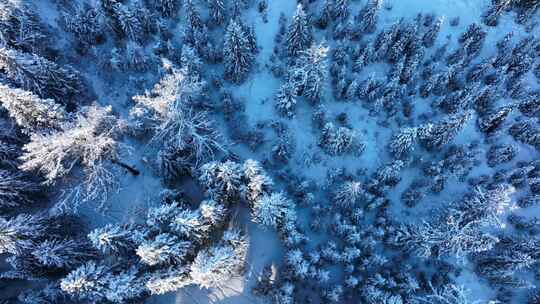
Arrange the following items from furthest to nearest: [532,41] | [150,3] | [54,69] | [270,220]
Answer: [150,3]
[532,41]
[54,69]
[270,220]

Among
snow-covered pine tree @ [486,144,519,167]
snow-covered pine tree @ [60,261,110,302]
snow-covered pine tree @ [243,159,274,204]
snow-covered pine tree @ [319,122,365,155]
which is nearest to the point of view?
snow-covered pine tree @ [60,261,110,302]

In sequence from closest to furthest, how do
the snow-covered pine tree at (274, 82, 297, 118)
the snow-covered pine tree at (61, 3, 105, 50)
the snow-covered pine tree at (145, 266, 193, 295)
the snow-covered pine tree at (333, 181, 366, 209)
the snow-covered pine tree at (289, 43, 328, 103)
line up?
the snow-covered pine tree at (145, 266, 193, 295) → the snow-covered pine tree at (333, 181, 366, 209) → the snow-covered pine tree at (289, 43, 328, 103) → the snow-covered pine tree at (274, 82, 297, 118) → the snow-covered pine tree at (61, 3, 105, 50)

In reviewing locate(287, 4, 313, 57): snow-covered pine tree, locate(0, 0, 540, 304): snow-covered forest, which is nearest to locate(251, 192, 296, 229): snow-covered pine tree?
locate(0, 0, 540, 304): snow-covered forest

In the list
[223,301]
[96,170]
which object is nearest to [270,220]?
[223,301]

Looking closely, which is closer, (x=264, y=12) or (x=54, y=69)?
(x=54, y=69)

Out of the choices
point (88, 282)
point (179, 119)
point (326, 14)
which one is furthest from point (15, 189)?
point (326, 14)

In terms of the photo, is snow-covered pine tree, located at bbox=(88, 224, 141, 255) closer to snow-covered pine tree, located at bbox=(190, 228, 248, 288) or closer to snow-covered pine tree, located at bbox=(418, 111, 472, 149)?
snow-covered pine tree, located at bbox=(190, 228, 248, 288)

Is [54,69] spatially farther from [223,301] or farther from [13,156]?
[223,301]

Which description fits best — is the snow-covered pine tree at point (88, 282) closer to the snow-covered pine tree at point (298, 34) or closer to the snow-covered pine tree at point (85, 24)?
the snow-covered pine tree at point (85, 24)

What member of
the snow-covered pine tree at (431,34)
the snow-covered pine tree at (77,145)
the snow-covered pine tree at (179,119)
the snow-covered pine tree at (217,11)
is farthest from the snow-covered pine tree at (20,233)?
the snow-covered pine tree at (431,34)
